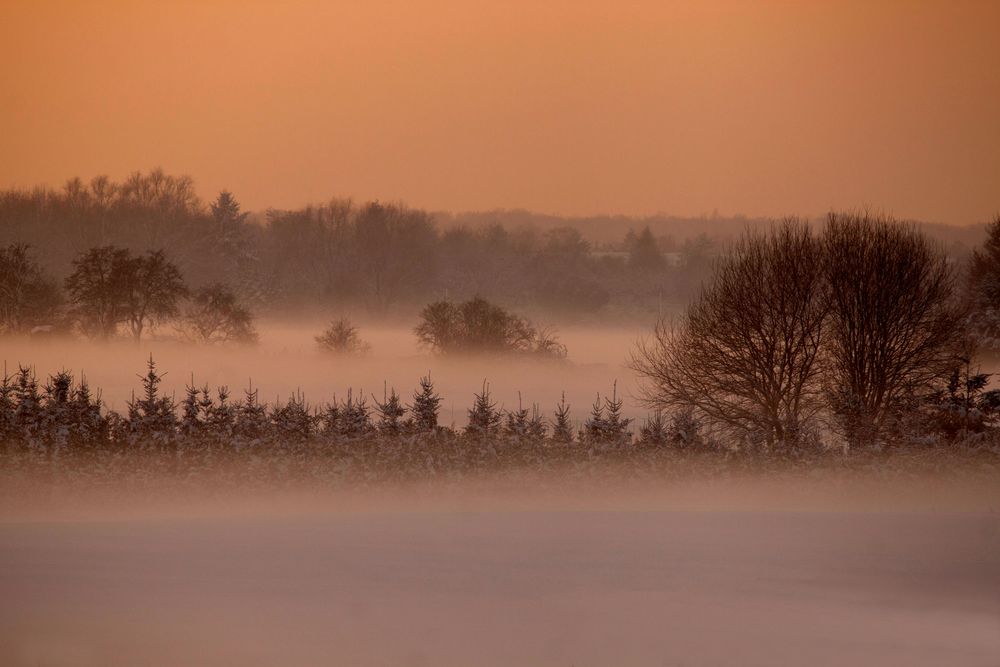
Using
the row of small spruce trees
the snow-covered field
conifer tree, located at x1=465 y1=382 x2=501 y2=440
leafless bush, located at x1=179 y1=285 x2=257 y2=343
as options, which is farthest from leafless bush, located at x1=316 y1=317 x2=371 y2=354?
the snow-covered field

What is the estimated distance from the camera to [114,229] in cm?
8356

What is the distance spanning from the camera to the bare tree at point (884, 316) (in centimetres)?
3203

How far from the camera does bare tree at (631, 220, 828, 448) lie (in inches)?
1251

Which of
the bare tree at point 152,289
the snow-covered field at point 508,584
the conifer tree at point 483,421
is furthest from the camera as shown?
the bare tree at point 152,289

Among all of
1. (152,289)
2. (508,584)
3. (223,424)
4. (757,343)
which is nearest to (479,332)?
(152,289)

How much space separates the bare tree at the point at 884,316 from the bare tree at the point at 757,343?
1.88 ft

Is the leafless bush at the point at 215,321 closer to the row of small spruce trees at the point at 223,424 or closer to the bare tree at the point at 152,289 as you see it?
the bare tree at the point at 152,289

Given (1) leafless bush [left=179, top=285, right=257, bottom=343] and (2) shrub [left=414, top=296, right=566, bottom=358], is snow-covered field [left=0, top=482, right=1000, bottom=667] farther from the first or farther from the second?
(1) leafless bush [left=179, top=285, right=257, bottom=343]

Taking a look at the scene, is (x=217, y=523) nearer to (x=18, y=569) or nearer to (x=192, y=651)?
(x=18, y=569)

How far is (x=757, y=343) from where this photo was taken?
32.3 m

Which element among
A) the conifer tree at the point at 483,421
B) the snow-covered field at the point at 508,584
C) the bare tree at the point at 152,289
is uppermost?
the bare tree at the point at 152,289

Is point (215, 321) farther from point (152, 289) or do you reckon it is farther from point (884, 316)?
point (884, 316)

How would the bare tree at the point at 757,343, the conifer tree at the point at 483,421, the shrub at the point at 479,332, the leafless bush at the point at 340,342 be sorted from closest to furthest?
the conifer tree at the point at 483,421
the bare tree at the point at 757,343
the shrub at the point at 479,332
the leafless bush at the point at 340,342

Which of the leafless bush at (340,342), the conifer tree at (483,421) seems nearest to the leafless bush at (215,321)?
the leafless bush at (340,342)
